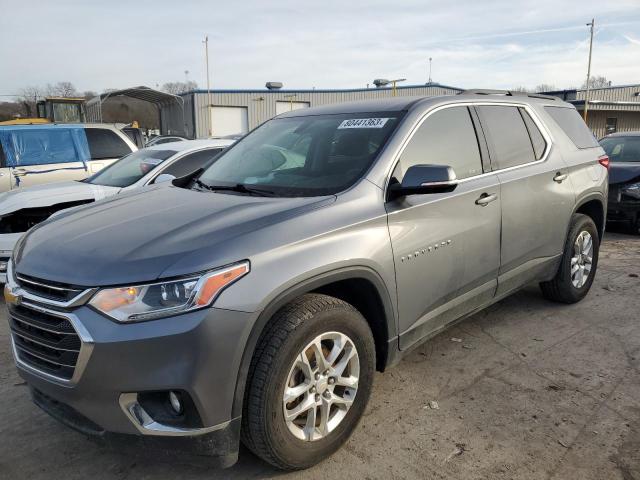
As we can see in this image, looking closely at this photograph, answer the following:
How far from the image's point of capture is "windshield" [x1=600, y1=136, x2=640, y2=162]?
8.65 meters

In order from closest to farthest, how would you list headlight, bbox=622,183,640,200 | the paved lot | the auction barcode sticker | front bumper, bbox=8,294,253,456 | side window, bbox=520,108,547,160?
front bumper, bbox=8,294,253,456
the paved lot
the auction barcode sticker
side window, bbox=520,108,547,160
headlight, bbox=622,183,640,200

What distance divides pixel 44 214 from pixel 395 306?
447cm

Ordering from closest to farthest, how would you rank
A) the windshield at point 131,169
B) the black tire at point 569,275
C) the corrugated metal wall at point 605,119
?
1. the black tire at point 569,275
2. the windshield at point 131,169
3. the corrugated metal wall at point 605,119

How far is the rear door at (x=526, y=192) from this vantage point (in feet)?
12.2

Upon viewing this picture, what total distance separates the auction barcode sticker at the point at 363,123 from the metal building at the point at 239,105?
31.6m

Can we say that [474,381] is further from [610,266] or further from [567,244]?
[610,266]

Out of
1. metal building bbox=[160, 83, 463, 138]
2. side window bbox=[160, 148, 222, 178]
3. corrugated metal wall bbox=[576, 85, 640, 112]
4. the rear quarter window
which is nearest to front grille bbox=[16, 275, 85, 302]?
side window bbox=[160, 148, 222, 178]

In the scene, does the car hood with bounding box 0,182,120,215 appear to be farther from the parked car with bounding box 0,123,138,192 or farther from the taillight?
the taillight

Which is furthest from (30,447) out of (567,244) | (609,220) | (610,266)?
(609,220)

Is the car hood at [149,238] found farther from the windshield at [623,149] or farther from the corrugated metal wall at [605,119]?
the corrugated metal wall at [605,119]

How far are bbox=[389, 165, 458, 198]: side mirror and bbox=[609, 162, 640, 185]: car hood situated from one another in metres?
6.29

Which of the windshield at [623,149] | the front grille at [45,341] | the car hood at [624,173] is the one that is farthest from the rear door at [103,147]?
the windshield at [623,149]

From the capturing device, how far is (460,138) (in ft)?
11.5

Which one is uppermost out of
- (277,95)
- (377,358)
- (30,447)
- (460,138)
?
(277,95)
